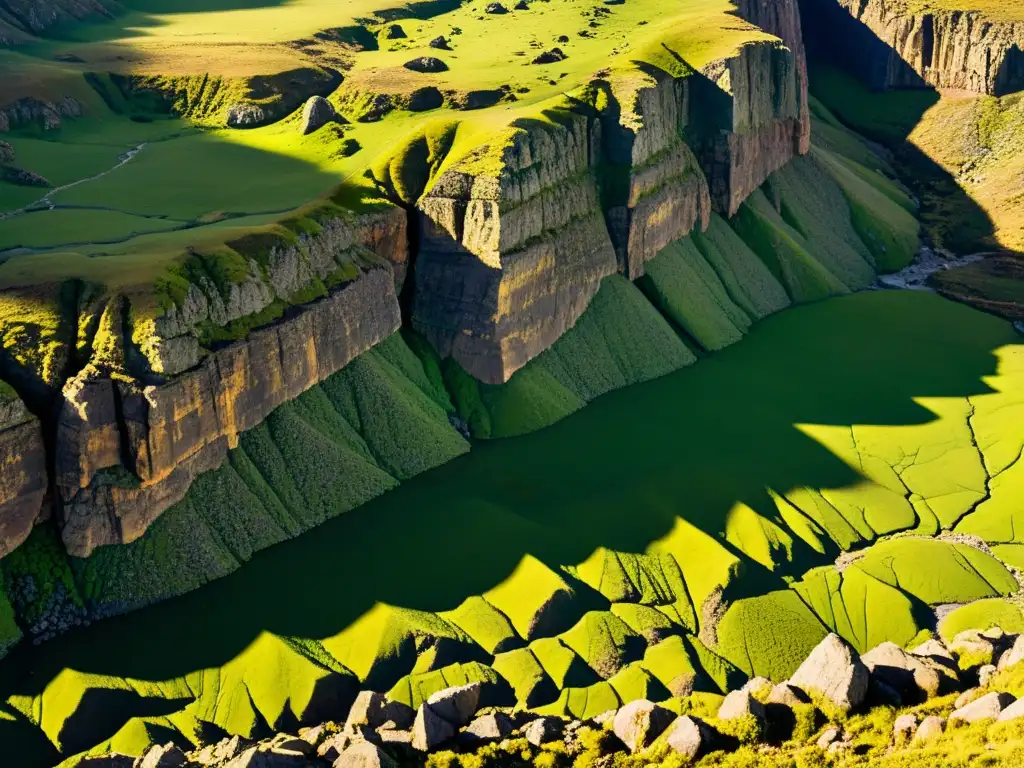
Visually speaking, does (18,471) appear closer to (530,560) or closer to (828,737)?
(530,560)

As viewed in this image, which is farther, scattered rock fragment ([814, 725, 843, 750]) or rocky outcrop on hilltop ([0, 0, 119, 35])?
rocky outcrop on hilltop ([0, 0, 119, 35])

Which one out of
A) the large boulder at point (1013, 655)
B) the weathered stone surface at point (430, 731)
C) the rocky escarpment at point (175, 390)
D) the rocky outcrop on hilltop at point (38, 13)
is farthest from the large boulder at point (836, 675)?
the rocky outcrop on hilltop at point (38, 13)

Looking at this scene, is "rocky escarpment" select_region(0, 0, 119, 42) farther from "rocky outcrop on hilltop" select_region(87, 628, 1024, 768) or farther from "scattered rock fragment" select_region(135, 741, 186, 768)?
"rocky outcrop on hilltop" select_region(87, 628, 1024, 768)

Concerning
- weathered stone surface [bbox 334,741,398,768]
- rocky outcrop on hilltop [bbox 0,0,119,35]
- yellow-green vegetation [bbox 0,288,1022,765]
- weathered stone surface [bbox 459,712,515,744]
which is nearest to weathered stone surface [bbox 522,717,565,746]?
weathered stone surface [bbox 459,712,515,744]

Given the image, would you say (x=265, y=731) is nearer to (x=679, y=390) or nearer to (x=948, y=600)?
(x=948, y=600)

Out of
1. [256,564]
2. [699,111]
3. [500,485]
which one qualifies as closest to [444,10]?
[699,111]

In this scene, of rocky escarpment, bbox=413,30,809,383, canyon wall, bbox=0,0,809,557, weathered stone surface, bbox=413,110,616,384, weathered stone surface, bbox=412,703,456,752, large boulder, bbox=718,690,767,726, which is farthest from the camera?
rocky escarpment, bbox=413,30,809,383
